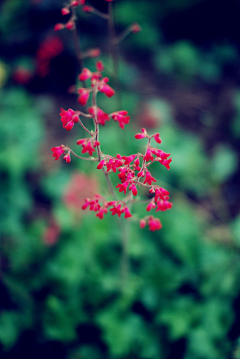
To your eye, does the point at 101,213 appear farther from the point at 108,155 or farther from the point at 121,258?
the point at 121,258

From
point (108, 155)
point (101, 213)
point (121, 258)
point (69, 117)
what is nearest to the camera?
point (69, 117)

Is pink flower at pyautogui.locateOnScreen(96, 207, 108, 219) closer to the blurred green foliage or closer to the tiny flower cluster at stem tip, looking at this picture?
the tiny flower cluster at stem tip

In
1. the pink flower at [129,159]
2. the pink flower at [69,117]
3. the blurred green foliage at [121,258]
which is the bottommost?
the blurred green foliage at [121,258]

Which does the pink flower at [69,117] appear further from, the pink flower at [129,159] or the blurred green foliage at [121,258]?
the blurred green foliage at [121,258]

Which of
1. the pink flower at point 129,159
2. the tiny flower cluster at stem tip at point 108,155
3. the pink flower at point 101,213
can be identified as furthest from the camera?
the pink flower at point 101,213

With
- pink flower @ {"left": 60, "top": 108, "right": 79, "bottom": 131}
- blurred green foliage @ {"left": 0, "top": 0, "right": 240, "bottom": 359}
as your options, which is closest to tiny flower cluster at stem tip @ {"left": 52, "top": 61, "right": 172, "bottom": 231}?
pink flower @ {"left": 60, "top": 108, "right": 79, "bottom": 131}

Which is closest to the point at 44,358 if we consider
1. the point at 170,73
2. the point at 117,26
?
the point at 170,73

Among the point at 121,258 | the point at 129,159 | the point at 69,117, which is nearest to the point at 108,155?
the point at 129,159

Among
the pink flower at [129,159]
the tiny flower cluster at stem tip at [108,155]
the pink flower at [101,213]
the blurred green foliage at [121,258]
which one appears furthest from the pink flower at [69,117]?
the blurred green foliage at [121,258]
